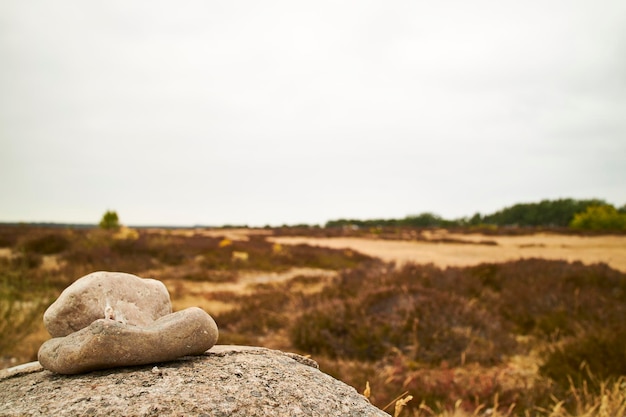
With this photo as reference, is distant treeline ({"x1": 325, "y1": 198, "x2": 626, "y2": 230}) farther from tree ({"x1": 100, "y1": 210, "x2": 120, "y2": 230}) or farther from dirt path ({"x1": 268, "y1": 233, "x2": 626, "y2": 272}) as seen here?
tree ({"x1": 100, "y1": 210, "x2": 120, "y2": 230})

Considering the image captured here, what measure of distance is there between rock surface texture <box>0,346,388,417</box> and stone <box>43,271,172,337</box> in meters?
0.23

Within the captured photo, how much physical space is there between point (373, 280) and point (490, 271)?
478 centimetres

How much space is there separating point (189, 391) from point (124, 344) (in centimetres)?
35

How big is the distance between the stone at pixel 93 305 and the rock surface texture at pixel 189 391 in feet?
0.75

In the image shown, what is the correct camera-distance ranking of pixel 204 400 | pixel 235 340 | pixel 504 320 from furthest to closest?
pixel 504 320 → pixel 235 340 → pixel 204 400

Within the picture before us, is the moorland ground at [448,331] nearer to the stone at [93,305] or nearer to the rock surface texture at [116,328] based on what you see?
the rock surface texture at [116,328]

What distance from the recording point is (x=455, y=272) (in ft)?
35.6

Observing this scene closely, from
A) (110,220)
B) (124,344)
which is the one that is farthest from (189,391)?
(110,220)

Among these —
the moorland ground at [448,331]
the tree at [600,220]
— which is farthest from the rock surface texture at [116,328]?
the tree at [600,220]

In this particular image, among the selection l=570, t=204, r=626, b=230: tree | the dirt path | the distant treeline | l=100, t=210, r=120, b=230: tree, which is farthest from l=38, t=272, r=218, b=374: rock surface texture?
the distant treeline

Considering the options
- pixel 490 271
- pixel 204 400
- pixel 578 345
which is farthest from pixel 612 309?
pixel 204 400

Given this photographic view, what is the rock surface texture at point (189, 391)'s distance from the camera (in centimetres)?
127

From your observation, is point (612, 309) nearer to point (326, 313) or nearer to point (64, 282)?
point (326, 313)

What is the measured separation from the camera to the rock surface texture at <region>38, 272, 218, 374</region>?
58.6 inches
